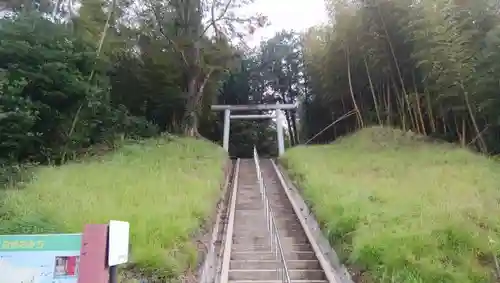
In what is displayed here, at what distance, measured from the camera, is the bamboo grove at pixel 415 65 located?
1213 centimetres

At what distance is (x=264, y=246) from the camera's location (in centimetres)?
702

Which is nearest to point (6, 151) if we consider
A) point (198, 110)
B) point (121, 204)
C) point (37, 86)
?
point (37, 86)

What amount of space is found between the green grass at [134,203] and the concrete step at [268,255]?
719 mm

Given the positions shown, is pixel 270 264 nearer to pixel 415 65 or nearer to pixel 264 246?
pixel 264 246

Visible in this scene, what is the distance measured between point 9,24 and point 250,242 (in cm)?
757

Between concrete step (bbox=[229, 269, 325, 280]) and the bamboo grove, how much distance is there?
25.8ft

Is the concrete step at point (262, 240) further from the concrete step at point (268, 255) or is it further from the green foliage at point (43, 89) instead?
the green foliage at point (43, 89)

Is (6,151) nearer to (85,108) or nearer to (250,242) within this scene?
(85,108)

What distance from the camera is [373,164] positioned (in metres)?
11.5

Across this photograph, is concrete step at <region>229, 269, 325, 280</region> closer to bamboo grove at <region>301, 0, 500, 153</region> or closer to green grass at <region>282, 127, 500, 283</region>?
green grass at <region>282, 127, 500, 283</region>

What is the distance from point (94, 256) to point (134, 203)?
4.15 meters

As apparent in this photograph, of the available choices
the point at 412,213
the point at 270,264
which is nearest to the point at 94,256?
the point at 270,264

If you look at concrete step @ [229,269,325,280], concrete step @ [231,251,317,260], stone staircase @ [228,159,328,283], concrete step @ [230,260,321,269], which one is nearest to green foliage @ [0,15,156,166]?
stone staircase @ [228,159,328,283]

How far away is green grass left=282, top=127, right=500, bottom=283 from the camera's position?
4652 mm
